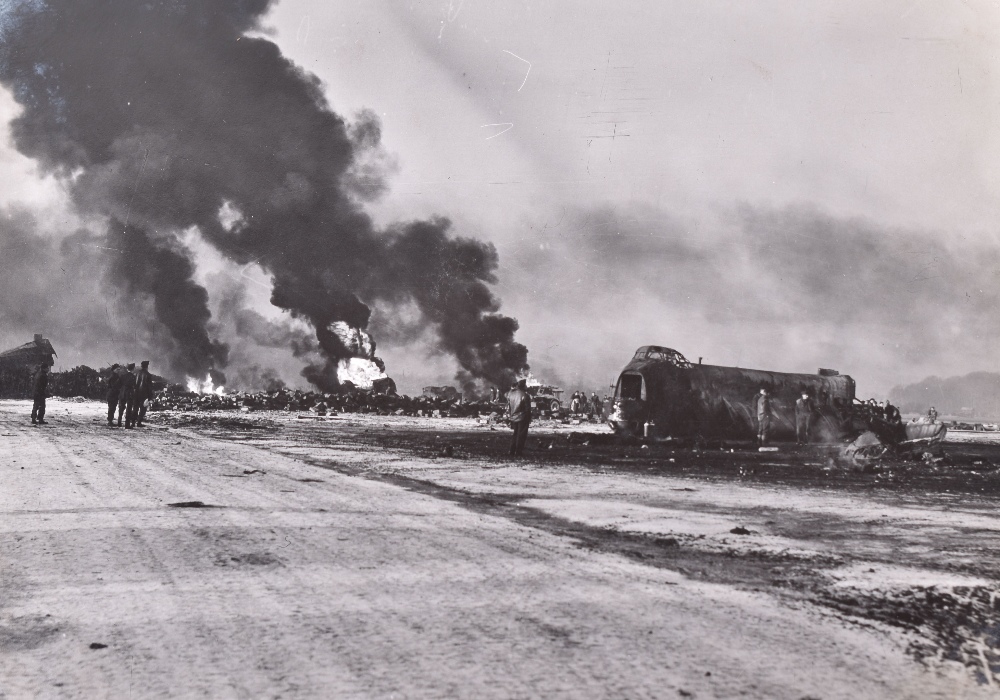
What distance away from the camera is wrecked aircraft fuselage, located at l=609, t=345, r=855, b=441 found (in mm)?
15070

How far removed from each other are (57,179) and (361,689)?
24.3ft

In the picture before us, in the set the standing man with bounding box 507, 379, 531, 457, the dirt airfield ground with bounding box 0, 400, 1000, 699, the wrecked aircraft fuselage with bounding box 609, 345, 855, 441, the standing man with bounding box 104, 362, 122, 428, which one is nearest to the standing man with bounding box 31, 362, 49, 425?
the standing man with bounding box 104, 362, 122, 428

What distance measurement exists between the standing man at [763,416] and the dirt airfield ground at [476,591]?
754 centimetres

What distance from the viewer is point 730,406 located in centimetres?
1569

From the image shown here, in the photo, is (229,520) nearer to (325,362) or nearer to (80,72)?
(80,72)

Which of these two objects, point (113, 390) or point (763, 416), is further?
point (113, 390)

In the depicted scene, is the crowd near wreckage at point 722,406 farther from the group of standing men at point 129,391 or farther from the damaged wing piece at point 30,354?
the damaged wing piece at point 30,354

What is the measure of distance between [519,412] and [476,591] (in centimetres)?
854

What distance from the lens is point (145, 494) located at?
5.92m

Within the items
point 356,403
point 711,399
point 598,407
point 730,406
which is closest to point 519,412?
point 711,399

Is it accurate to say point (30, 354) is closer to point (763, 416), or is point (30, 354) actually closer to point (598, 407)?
point (763, 416)

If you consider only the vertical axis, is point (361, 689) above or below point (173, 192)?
below

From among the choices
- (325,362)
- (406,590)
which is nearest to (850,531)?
(406,590)

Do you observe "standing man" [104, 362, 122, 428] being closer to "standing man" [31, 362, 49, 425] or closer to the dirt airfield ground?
"standing man" [31, 362, 49, 425]
